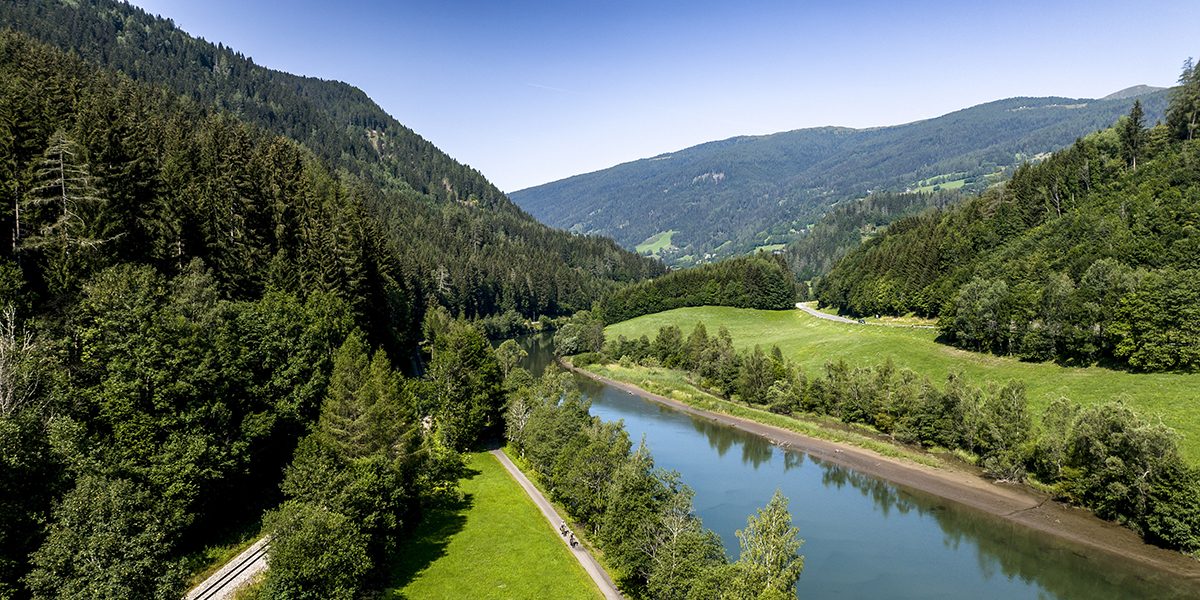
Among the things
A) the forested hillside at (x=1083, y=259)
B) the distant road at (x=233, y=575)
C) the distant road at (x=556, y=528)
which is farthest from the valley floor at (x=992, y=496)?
the distant road at (x=233, y=575)

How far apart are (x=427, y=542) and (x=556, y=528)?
967cm

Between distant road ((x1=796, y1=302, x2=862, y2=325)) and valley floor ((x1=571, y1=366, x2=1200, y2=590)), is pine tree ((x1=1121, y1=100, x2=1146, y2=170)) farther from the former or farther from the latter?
valley floor ((x1=571, y1=366, x2=1200, y2=590))

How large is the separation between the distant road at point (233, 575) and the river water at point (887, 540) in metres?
33.2

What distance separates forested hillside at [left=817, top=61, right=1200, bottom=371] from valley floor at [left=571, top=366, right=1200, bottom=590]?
80.2 feet

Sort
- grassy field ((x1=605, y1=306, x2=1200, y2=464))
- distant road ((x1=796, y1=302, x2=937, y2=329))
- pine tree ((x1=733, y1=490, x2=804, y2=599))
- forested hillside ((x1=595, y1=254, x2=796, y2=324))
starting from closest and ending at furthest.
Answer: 1. pine tree ((x1=733, y1=490, x2=804, y2=599))
2. grassy field ((x1=605, y1=306, x2=1200, y2=464))
3. distant road ((x1=796, y1=302, x2=937, y2=329))
4. forested hillside ((x1=595, y1=254, x2=796, y2=324))

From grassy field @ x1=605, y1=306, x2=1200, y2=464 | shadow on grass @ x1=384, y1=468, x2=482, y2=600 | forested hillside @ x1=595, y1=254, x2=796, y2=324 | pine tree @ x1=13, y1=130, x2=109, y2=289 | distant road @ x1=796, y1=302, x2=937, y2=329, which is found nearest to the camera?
pine tree @ x1=13, y1=130, x2=109, y2=289

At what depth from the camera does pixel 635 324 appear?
156m

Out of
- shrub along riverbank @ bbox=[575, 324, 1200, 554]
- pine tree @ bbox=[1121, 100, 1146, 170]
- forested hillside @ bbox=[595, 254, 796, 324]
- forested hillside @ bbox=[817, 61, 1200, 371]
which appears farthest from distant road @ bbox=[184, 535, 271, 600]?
forested hillside @ bbox=[595, 254, 796, 324]

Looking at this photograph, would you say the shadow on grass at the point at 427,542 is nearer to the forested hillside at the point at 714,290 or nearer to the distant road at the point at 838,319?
the distant road at the point at 838,319

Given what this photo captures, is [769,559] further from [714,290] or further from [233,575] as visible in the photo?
[714,290]

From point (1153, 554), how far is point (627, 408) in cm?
6274

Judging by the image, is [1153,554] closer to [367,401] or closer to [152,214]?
[367,401]

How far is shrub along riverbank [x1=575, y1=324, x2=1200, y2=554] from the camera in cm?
4309

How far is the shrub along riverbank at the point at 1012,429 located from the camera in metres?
43.1
